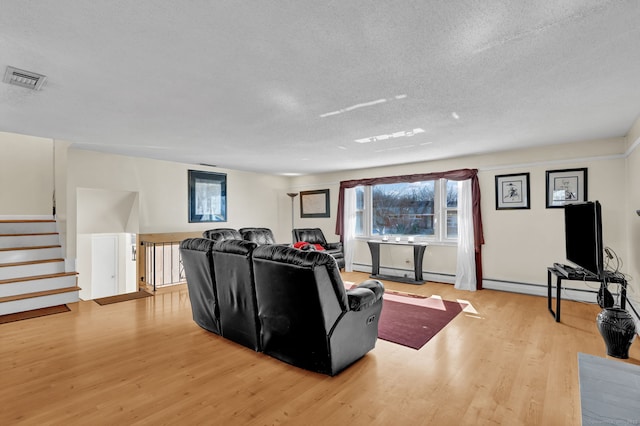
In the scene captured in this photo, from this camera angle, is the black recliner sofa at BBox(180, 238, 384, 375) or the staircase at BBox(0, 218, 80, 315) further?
the staircase at BBox(0, 218, 80, 315)

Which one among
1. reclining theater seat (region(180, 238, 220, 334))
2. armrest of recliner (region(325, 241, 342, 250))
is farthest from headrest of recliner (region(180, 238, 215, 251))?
armrest of recliner (region(325, 241, 342, 250))

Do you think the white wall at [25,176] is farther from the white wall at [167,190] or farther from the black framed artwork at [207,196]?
the black framed artwork at [207,196]

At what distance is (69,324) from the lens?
3.91 meters

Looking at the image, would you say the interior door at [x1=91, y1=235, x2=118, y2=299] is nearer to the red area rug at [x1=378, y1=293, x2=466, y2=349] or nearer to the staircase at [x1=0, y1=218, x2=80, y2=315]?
the staircase at [x1=0, y1=218, x2=80, y2=315]

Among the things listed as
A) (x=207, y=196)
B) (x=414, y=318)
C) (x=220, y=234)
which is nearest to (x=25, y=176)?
(x=207, y=196)

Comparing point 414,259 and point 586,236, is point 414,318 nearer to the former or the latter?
point 586,236

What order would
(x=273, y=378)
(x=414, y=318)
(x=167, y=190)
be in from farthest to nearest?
(x=167, y=190)
(x=414, y=318)
(x=273, y=378)

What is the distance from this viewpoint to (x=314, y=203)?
27.0 feet

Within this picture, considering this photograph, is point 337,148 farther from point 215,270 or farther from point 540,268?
point 540,268

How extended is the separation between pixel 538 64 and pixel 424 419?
2591mm

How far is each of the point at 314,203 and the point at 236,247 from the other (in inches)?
207

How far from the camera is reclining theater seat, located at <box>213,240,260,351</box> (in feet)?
9.82

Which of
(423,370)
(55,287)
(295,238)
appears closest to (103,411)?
(423,370)

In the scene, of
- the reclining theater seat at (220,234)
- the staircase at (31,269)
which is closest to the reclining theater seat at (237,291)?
the reclining theater seat at (220,234)
